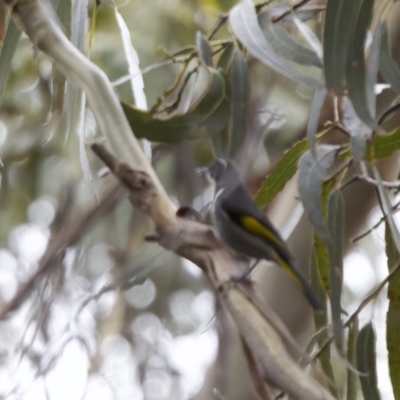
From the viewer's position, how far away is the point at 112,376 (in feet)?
6.72

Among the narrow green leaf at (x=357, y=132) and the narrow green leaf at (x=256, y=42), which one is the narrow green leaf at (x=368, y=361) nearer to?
the narrow green leaf at (x=357, y=132)

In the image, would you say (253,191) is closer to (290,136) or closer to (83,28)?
(290,136)

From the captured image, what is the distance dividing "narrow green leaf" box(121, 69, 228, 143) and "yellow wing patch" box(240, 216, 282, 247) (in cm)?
14

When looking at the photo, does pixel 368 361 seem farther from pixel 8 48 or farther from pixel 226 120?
pixel 8 48

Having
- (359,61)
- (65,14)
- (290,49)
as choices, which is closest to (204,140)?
(65,14)

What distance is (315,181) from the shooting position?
924 mm

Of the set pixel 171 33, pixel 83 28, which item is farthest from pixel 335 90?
pixel 171 33

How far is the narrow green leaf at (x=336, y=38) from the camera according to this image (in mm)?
877

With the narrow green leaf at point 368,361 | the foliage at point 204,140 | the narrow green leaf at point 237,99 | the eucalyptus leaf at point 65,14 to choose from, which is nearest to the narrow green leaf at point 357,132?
the foliage at point 204,140

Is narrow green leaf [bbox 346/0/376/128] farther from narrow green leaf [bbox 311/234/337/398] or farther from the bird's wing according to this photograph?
narrow green leaf [bbox 311/234/337/398]

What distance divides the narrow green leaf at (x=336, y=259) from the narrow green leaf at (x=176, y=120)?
20cm

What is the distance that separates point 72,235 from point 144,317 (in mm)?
529

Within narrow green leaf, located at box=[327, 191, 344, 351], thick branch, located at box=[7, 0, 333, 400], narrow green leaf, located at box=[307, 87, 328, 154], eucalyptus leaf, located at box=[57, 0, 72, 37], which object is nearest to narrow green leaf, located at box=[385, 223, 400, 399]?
narrow green leaf, located at box=[327, 191, 344, 351]

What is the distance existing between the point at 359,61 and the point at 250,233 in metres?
0.27
